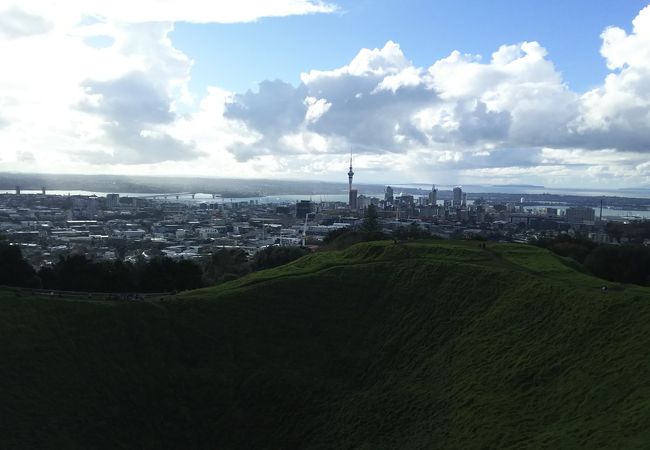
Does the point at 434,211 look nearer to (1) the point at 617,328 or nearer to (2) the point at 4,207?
(2) the point at 4,207

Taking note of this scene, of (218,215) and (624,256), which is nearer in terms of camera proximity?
(624,256)

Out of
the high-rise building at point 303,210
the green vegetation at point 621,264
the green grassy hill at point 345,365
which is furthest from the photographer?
the high-rise building at point 303,210

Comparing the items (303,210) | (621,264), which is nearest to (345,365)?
(621,264)

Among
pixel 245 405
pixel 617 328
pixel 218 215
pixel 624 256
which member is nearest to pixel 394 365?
pixel 245 405

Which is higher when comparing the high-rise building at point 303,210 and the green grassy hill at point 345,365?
the high-rise building at point 303,210

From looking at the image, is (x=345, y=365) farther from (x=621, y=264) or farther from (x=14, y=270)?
(x=621, y=264)

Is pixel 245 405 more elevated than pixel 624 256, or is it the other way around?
pixel 624 256

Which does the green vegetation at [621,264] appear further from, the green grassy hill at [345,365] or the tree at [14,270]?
the tree at [14,270]

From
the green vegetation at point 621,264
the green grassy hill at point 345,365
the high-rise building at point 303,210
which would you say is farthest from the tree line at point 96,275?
the high-rise building at point 303,210

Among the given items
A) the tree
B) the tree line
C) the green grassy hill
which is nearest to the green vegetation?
the green grassy hill
